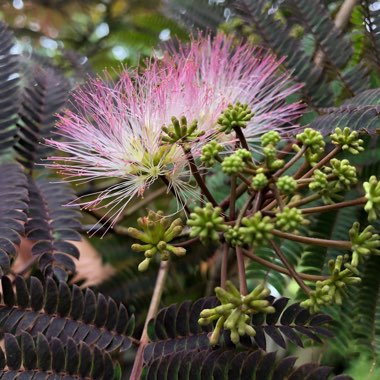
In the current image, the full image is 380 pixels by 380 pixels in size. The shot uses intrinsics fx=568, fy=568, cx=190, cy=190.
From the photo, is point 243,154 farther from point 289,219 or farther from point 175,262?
point 175,262

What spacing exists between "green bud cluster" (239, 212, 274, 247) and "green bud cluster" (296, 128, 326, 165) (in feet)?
0.49

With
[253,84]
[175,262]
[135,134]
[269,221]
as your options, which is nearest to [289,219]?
[269,221]

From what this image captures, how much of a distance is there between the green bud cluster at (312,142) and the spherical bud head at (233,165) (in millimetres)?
103

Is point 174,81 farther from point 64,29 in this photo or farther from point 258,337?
point 64,29

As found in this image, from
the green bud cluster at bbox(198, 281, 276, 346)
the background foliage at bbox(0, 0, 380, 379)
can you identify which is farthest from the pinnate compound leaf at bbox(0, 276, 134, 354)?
the green bud cluster at bbox(198, 281, 276, 346)

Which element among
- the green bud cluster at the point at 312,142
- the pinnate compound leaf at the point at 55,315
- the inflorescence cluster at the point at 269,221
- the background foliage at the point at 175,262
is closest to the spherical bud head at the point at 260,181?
the inflorescence cluster at the point at 269,221

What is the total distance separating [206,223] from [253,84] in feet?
1.77

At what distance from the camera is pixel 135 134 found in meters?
0.98

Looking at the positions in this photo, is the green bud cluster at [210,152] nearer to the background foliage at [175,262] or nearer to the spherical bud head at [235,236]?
the spherical bud head at [235,236]

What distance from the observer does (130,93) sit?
1.02 metres

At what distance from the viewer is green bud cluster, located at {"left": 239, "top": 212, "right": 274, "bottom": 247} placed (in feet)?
2.23

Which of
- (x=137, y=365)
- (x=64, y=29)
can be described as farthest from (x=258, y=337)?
(x=64, y=29)

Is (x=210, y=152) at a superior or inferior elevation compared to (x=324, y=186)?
superior

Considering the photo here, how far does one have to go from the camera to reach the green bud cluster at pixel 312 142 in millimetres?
782
